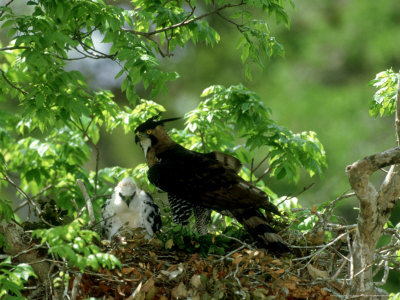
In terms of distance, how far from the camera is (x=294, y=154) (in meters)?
5.68

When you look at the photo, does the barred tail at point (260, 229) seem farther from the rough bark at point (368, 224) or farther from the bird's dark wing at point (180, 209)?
the rough bark at point (368, 224)

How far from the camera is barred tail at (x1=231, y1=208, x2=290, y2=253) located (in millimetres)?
4641

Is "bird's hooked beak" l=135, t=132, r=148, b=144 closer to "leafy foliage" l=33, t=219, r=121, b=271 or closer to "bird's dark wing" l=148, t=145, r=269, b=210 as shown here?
"bird's dark wing" l=148, t=145, r=269, b=210

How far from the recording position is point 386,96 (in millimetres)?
4996

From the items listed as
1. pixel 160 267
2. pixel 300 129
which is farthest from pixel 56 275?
pixel 300 129

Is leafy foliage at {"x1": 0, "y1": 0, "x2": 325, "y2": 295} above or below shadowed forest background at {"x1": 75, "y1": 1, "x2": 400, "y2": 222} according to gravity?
below

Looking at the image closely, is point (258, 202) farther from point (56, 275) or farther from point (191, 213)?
point (56, 275)

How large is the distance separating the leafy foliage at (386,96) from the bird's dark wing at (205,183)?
3.82 feet

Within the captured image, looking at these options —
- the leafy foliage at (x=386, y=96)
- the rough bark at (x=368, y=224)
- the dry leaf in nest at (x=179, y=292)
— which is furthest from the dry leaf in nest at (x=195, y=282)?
the leafy foliage at (x=386, y=96)

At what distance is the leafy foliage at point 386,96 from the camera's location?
498 cm

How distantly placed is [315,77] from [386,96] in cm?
605

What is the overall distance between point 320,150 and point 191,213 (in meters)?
1.44

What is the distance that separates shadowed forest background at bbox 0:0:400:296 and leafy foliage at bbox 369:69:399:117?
419cm

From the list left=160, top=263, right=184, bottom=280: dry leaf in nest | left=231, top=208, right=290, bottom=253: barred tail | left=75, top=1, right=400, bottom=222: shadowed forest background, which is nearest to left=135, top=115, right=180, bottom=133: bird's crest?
left=231, top=208, right=290, bottom=253: barred tail
